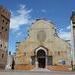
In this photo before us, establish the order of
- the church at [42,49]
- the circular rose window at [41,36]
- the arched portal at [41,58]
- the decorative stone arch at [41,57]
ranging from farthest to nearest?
1. the circular rose window at [41,36]
2. the arched portal at [41,58]
3. the decorative stone arch at [41,57]
4. the church at [42,49]

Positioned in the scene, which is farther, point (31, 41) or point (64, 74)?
point (31, 41)

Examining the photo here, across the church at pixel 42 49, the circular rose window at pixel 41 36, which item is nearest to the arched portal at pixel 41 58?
the church at pixel 42 49

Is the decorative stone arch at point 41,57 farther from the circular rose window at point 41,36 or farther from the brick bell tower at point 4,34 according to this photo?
the brick bell tower at point 4,34

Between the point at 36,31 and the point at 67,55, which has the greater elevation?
the point at 36,31

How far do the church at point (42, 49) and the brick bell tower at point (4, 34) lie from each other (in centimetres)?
273

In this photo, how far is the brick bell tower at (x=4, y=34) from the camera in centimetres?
4828

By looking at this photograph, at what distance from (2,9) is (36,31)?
28.2ft

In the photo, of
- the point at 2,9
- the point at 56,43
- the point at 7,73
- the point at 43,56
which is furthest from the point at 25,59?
the point at 7,73

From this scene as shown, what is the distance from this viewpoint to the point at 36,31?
49.1 metres

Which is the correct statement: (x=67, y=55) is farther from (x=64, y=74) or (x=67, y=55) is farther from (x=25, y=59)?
(x=64, y=74)

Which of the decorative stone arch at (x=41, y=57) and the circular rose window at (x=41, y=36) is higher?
the circular rose window at (x=41, y=36)

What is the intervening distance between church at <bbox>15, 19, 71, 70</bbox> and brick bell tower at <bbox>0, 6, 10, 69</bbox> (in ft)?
8.97

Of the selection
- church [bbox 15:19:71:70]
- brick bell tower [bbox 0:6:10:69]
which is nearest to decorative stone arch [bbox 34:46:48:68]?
church [bbox 15:19:71:70]

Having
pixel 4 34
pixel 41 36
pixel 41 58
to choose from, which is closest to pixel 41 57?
pixel 41 58
